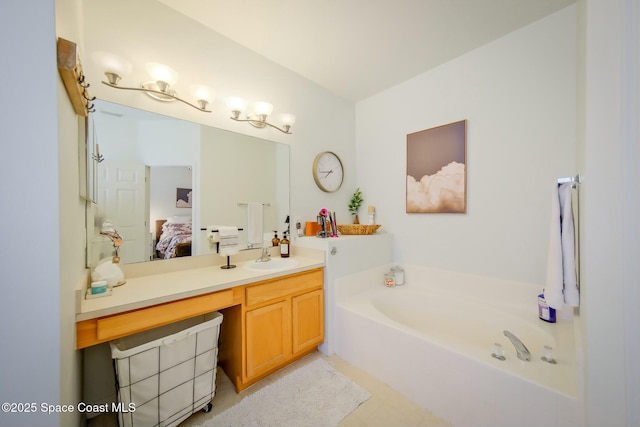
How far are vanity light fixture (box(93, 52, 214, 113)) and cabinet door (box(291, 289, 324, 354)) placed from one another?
1.66 m

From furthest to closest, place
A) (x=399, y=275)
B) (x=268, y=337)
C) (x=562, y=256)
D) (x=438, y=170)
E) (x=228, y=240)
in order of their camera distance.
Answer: (x=399, y=275) < (x=438, y=170) < (x=228, y=240) < (x=268, y=337) < (x=562, y=256)

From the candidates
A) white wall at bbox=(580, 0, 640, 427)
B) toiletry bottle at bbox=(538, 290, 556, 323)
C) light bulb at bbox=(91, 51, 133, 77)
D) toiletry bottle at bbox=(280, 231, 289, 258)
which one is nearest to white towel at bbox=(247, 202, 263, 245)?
toiletry bottle at bbox=(280, 231, 289, 258)

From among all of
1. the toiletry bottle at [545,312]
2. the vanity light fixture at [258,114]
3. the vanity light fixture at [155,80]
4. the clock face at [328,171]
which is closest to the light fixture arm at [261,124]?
the vanity light fixture at [258,114]

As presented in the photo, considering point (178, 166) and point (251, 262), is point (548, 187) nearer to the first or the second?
point (251, 262)

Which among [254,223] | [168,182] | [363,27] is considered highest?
[363,27]

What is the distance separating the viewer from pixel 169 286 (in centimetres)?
133

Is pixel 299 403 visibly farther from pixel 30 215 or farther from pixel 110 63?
pixel 110 63

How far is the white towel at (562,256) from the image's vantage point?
3.89 feet

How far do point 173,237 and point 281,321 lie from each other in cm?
101

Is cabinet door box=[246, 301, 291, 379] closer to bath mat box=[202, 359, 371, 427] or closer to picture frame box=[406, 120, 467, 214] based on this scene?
bath mat box=[202, 359, 371, 427]

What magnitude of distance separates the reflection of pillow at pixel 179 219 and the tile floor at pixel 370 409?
3.90ft

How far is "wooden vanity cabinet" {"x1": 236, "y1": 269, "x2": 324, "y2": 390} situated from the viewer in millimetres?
1542

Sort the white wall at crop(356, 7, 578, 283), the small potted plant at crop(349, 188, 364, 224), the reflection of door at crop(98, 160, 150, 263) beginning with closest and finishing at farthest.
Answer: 1. the reflection of door at crop(98, 160, 150, 263)
2. the white wall at crop(356, 7, 578, 283)
3. the small potted plant at crop(349, 188, 364, 224)

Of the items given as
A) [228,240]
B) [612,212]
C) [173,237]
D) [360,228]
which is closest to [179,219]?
[173,237]
